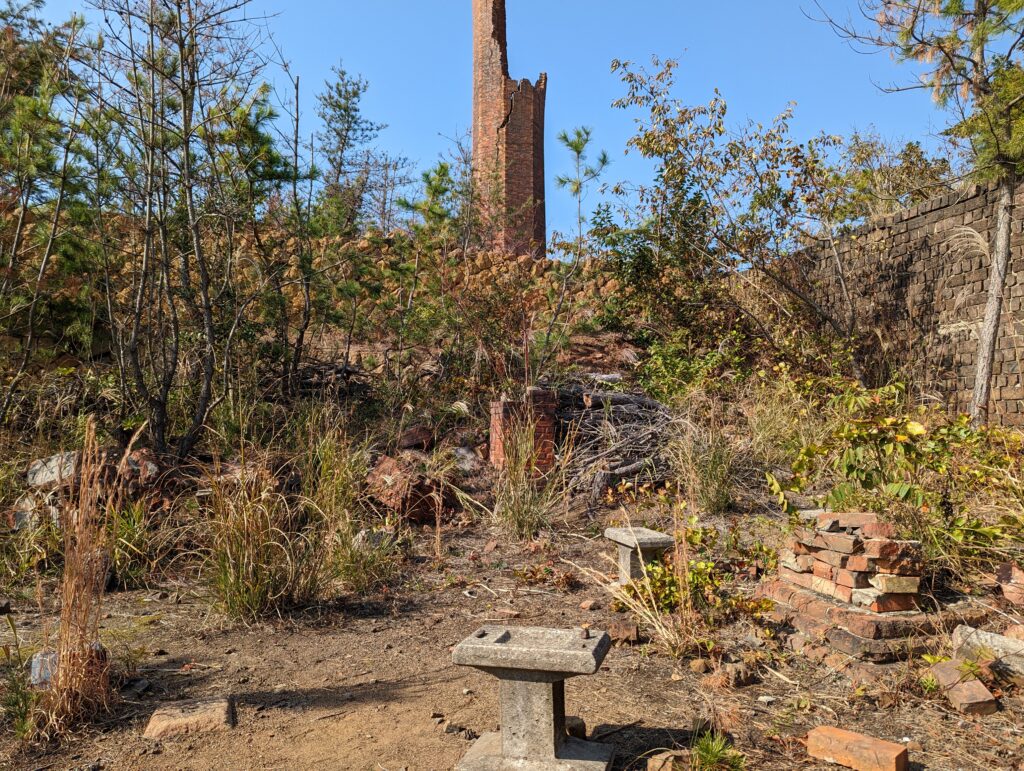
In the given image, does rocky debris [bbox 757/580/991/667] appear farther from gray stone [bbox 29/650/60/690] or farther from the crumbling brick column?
gray stone [bbox 29/650/60/690]

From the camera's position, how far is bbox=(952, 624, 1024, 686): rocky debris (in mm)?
Result: 3227

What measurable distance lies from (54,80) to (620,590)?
5.65m

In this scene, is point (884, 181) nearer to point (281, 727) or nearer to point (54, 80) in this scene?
point (54, 80)

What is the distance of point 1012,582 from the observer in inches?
148

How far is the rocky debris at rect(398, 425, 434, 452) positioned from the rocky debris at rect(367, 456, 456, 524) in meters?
0.66

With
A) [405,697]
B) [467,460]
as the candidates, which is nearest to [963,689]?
[405,697]

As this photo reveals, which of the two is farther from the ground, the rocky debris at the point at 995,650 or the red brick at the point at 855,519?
the red brick at the point at 855,519

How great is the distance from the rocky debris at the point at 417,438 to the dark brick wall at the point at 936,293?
5414 millimetres

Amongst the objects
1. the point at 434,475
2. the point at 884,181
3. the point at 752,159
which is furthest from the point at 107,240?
the point at 884,181

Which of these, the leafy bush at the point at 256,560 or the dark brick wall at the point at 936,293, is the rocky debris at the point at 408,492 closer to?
the leafy bush at the point at 256,560

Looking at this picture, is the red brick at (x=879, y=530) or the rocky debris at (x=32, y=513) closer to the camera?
the red brick at (x=879, y=530)

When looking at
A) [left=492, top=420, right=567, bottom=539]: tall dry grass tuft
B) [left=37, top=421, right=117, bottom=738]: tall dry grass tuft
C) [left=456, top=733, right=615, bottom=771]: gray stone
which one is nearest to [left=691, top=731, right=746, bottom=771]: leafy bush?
[left=456, top=733, right=615, bottom=771]: gray stone

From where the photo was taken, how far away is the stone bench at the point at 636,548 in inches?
180

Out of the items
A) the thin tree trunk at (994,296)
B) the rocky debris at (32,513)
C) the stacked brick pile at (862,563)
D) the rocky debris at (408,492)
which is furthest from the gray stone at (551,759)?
Answer: the thin tree trunk at (994,296)
